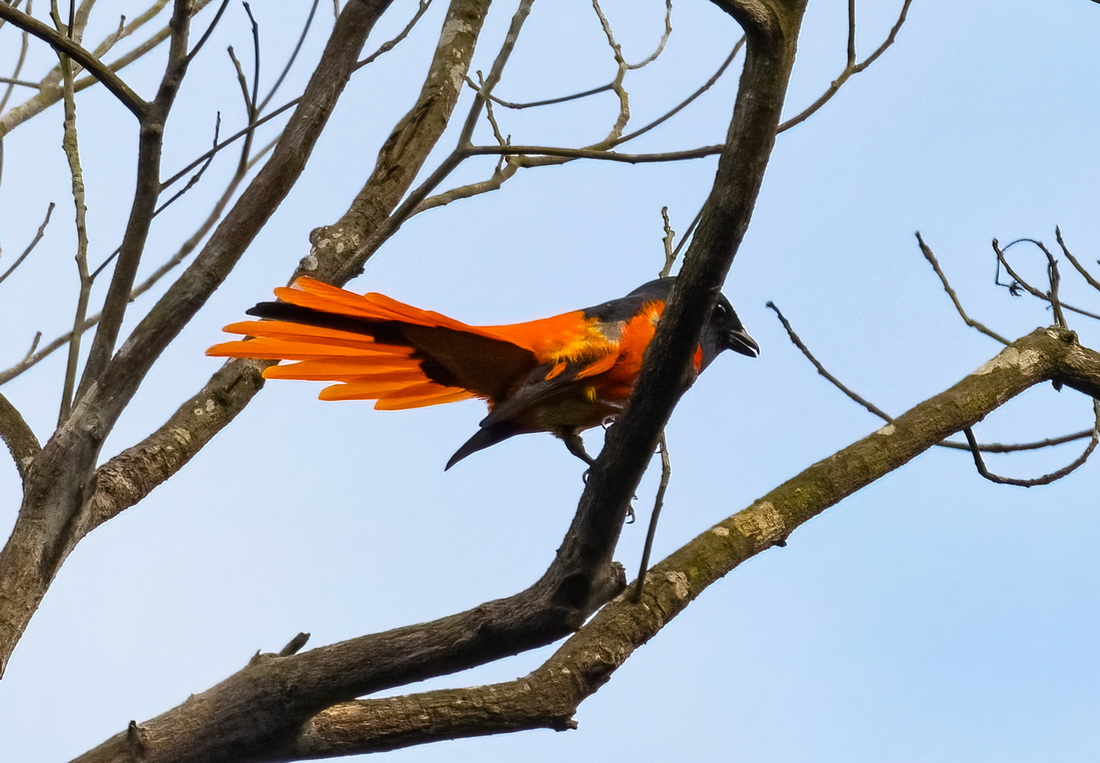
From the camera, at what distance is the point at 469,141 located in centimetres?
277

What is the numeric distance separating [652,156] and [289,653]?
1483 mm

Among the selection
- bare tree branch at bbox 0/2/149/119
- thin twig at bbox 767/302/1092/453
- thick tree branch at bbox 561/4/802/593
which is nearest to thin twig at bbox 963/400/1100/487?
thin twig at bbox 767/302/1092/453

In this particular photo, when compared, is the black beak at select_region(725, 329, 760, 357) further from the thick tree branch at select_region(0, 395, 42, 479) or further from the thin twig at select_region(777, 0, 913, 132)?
the thick tree branch at select_region(0, 395, 42, 479)

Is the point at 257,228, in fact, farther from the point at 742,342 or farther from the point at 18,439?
the point at 742,342

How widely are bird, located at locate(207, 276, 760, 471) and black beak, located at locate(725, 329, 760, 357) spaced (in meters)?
0.42

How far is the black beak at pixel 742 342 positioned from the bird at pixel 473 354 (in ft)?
1.38

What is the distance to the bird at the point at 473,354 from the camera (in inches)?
126

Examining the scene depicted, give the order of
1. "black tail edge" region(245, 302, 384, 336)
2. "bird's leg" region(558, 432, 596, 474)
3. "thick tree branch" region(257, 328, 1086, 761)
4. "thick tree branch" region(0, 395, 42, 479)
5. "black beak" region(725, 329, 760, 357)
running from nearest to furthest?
"thick tree branch" region(257, 328, 1086, 761) → "thick tree branch" region(0, 395, 42, 479) → "black tail edge" region(245, 302, 384, 336) → "bird's leg" region(558, 432, 596, 474) → "black beak" region(725, 329, 760, 357)

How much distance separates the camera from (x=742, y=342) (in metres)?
4.01

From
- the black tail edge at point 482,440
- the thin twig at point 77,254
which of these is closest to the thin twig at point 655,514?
the black tail edge at point 482,440

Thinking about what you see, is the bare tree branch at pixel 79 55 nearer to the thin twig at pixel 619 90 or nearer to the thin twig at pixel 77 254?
the thin twig at pixel 77 254

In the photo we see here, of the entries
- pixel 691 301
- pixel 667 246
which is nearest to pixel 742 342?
pixel 667 246

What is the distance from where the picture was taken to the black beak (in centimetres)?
400

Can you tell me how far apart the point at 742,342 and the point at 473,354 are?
3.66ft
